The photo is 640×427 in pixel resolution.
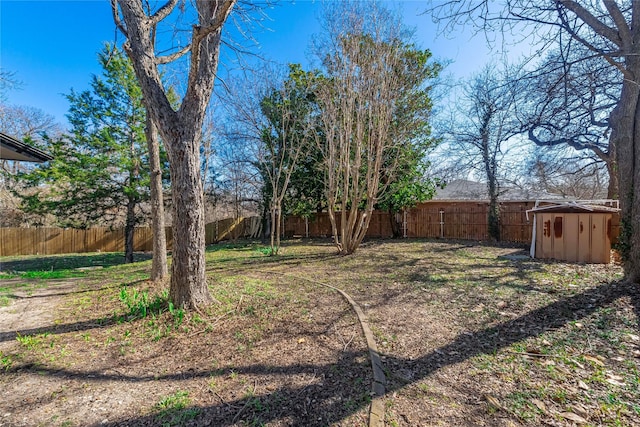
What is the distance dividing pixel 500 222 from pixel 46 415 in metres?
14.3

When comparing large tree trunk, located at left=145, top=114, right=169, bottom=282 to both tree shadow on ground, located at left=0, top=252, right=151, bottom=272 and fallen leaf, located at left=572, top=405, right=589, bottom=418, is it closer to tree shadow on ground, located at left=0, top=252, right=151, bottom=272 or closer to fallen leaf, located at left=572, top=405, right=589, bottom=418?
fallen leaf, located at left=572, top=405, right=589, bottom=418

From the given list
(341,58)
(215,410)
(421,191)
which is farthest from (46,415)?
(421,191)

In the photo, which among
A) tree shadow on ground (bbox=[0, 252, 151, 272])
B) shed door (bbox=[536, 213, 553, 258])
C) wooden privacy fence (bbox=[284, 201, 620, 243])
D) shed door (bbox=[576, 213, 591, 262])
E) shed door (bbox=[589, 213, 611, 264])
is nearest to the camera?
shed door (bbox=[589, 213, 611, 264])

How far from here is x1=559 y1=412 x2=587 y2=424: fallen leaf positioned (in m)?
1.81

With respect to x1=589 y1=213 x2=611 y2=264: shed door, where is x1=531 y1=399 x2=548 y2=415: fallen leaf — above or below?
below

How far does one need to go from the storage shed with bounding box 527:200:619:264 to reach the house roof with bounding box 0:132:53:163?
1160 cm

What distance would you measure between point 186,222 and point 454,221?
12.9 m

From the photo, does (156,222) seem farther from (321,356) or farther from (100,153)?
(100,153)

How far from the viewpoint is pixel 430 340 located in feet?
9.73

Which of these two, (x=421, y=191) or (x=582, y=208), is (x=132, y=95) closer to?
(x=421, y=191)

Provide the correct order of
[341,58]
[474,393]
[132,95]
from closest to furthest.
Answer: [474,393] → [341,58] → [132,95]

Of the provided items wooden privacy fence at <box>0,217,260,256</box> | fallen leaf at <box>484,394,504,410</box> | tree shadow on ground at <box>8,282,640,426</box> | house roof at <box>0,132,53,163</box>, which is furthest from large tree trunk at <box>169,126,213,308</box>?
wooden privacy fence at <box>0,217,260,256</box>

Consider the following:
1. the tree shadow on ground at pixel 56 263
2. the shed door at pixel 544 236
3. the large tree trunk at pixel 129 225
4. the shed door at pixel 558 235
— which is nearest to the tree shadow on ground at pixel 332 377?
the shed door at pixel 558 235

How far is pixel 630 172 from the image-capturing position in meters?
4.53
